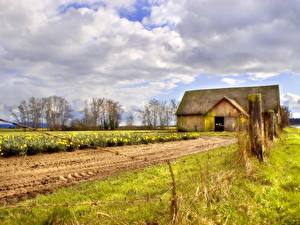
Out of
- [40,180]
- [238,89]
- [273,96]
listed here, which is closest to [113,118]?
[238,89]

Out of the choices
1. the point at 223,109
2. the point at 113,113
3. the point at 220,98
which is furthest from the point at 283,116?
the point at 113,113

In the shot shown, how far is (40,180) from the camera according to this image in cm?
967

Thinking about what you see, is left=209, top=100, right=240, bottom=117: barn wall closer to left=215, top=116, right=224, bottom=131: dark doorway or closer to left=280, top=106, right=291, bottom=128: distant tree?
left=215, top=116, right=224, bottom=131: dark doorway

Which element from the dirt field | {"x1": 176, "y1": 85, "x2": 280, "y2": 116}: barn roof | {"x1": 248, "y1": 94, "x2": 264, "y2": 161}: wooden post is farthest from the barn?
{"x1": 248, "y1": 94, "x2": 264, "y2": 161}: wooden post

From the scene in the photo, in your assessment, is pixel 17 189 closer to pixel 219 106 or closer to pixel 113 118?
pixel 219 106

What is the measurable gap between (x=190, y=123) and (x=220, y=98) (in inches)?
246

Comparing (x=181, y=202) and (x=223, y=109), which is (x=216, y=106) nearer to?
(x=223, y=109)

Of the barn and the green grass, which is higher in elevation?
the barn

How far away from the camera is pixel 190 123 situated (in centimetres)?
5419

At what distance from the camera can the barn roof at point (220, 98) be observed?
52.2 meters

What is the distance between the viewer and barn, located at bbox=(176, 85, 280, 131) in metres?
49.4

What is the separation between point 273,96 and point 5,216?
51092 millimetres

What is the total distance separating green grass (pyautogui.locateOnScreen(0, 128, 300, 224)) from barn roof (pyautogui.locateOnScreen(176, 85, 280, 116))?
147ft

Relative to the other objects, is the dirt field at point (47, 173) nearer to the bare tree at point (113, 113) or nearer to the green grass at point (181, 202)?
the green grass at point (181, 202)
